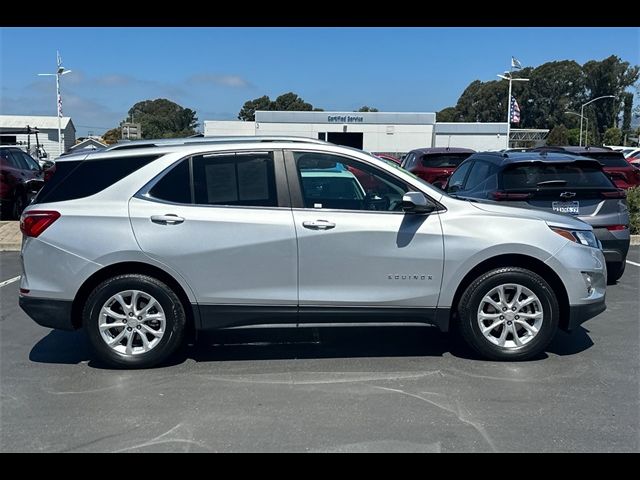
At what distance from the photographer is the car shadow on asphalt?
17.8 feet

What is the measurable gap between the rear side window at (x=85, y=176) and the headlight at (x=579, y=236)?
3.41 m

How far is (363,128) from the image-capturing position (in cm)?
5094

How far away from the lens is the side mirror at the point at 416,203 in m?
4.96

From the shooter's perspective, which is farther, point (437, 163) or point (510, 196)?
point (437, 163)

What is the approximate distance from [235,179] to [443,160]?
37.4 feet

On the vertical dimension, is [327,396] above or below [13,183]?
below

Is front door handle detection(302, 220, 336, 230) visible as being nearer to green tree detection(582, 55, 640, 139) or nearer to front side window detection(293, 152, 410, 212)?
front side window detection(293, 152, 410, 212)

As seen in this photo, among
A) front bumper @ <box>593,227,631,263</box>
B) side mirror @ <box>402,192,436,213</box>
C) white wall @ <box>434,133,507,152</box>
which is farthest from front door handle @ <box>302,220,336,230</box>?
white wall @ <box>434,133,507,152</box>

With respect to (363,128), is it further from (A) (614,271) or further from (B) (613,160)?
(A) (614,271)

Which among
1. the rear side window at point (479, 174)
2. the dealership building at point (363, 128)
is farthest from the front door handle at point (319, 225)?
the dealership building at point (363, 128)

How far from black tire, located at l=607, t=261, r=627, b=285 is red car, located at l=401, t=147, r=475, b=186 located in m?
7.54

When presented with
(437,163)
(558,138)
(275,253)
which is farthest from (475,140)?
(275,253)

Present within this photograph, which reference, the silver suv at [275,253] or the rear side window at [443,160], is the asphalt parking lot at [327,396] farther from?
the rear side window at [443,160]
